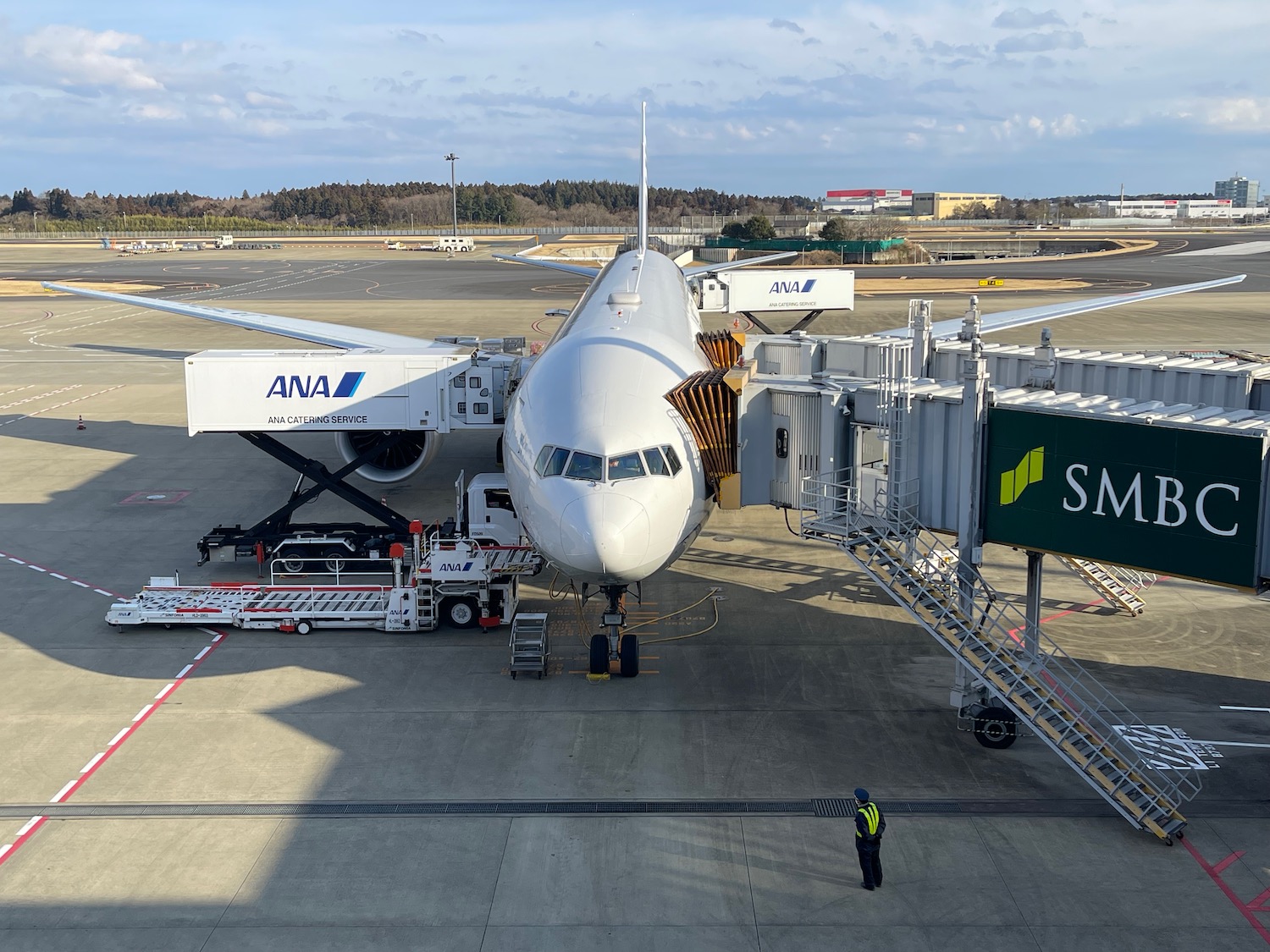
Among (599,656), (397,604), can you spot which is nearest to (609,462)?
(599,656)

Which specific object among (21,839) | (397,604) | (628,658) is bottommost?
(21,839)

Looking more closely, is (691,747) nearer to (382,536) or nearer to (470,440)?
(382,536)

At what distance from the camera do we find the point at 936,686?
20375mm

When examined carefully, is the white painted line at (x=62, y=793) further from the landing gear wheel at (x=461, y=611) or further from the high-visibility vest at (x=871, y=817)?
the high-visibility vest at (x=871, y=817)

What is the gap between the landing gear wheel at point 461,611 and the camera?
23562 mm

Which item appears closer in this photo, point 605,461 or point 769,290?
point 605,461

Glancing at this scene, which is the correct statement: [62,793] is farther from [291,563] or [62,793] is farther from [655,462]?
[291,563]

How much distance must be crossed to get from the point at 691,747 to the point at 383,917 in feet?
19.6

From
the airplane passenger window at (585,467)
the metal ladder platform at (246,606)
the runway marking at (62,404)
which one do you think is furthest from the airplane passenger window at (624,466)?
the runway marking at (62,404)

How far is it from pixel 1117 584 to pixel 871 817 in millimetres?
12899

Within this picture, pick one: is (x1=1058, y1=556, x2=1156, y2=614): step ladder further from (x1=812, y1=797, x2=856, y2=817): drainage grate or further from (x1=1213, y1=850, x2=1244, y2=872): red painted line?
(x1=812, y1=797, x2=856, y2=817): drainage grate

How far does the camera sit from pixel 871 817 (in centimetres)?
1401

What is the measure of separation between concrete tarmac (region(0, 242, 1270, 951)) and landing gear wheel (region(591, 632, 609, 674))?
42 cm

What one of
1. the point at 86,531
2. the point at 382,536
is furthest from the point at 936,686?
the point at 86,531
